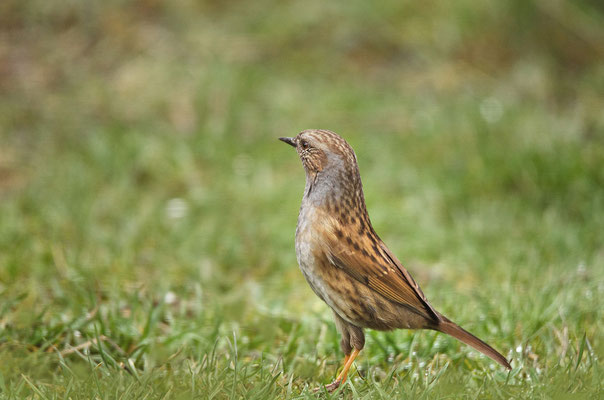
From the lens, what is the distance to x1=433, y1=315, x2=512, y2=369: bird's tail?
375 centimetres

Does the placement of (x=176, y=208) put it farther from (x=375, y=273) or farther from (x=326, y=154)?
(x=375, y=273)

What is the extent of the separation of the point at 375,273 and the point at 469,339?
0.55 meters

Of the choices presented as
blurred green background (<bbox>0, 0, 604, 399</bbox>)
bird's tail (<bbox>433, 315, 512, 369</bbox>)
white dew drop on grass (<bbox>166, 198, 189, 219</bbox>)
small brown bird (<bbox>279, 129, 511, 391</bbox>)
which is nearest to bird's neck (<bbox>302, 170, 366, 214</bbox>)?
small brown bird (<bbox>279, 129, 511, 391</bbox>)

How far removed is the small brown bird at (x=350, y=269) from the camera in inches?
151

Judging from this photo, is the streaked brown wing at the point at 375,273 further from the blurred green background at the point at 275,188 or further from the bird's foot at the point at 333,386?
the bird's foot at the point at 333,386

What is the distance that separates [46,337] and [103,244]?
1871 mm

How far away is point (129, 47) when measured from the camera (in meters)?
9.55

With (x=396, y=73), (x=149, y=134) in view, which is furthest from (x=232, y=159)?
(x=396, y=73)

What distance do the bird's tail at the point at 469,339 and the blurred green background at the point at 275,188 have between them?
0.32ft

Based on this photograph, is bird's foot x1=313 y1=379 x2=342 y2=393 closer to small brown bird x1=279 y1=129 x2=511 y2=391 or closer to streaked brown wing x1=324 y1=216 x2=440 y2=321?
small brown bird x1=279 y1=129 x2=511 y2=391

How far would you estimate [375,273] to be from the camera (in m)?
3.88

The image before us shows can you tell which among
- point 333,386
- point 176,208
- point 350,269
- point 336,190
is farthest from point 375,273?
point 176,208

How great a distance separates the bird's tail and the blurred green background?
0.32ft

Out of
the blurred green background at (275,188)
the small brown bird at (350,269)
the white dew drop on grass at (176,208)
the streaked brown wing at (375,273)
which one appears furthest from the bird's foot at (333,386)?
the white dew drop on grass at (176,208)
